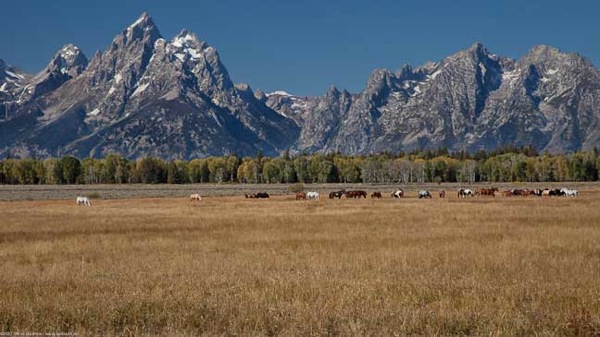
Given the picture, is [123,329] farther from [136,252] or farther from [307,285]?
[136,252]

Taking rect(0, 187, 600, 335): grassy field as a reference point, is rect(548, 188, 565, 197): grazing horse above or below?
above

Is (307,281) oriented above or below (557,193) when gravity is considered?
below

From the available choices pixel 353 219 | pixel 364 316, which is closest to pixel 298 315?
pixel 364 316

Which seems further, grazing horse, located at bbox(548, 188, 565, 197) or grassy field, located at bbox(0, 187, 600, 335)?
grazing horse, located at bbox(548, 188, 565, 197)

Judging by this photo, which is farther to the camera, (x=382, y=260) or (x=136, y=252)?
(x=136, y=252)

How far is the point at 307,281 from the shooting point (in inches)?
686

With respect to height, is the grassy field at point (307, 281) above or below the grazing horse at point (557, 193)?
below

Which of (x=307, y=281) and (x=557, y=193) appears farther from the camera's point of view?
(x=557, y=193)

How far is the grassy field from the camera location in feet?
40.6

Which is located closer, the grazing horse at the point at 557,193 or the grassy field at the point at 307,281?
the grassy field at the point at 307,281

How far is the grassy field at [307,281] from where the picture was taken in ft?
40.6

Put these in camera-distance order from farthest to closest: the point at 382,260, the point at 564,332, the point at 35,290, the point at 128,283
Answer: the point at 382,260 → the point at 128,283 → the point at 35,290 → the point at 564,332

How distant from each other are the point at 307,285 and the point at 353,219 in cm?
2740

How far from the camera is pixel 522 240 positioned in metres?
27.8
